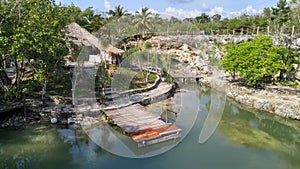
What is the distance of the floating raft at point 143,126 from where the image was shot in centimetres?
1012

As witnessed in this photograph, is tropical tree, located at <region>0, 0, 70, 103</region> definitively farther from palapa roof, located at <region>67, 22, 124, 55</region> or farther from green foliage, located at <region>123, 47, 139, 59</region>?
green foliage, located at <region>123, 47, 139, 59</region>

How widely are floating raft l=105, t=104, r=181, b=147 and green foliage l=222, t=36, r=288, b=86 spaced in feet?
27.8

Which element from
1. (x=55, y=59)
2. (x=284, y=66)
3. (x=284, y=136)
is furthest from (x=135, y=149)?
(x=284, y=66)

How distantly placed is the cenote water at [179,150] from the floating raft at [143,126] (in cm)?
67

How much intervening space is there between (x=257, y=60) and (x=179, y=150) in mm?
10133

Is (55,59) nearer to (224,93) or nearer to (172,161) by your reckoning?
(172,161)

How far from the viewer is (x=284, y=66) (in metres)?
18.3

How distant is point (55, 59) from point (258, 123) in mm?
10752

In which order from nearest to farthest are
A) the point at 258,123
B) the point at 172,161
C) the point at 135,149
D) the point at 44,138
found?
1. the point at 172,161
2. the point at 135,149
3. the point at 44,138
4. the point at 258,123

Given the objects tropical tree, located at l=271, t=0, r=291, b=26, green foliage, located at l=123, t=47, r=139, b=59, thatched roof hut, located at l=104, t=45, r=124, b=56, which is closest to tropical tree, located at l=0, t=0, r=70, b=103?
thatched roof hut, located at l=104, t=45, r=124, b=56

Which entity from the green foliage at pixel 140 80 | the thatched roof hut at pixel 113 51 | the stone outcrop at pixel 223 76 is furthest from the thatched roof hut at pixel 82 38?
the stone outcrop at pixel 223 76

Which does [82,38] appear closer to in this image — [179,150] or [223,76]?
[223,76]

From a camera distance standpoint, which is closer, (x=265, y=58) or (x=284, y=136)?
(x=284, y=136)

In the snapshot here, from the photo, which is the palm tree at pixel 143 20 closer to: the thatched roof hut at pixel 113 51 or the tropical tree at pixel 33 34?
the thatched roof hut at pixel 113 51
